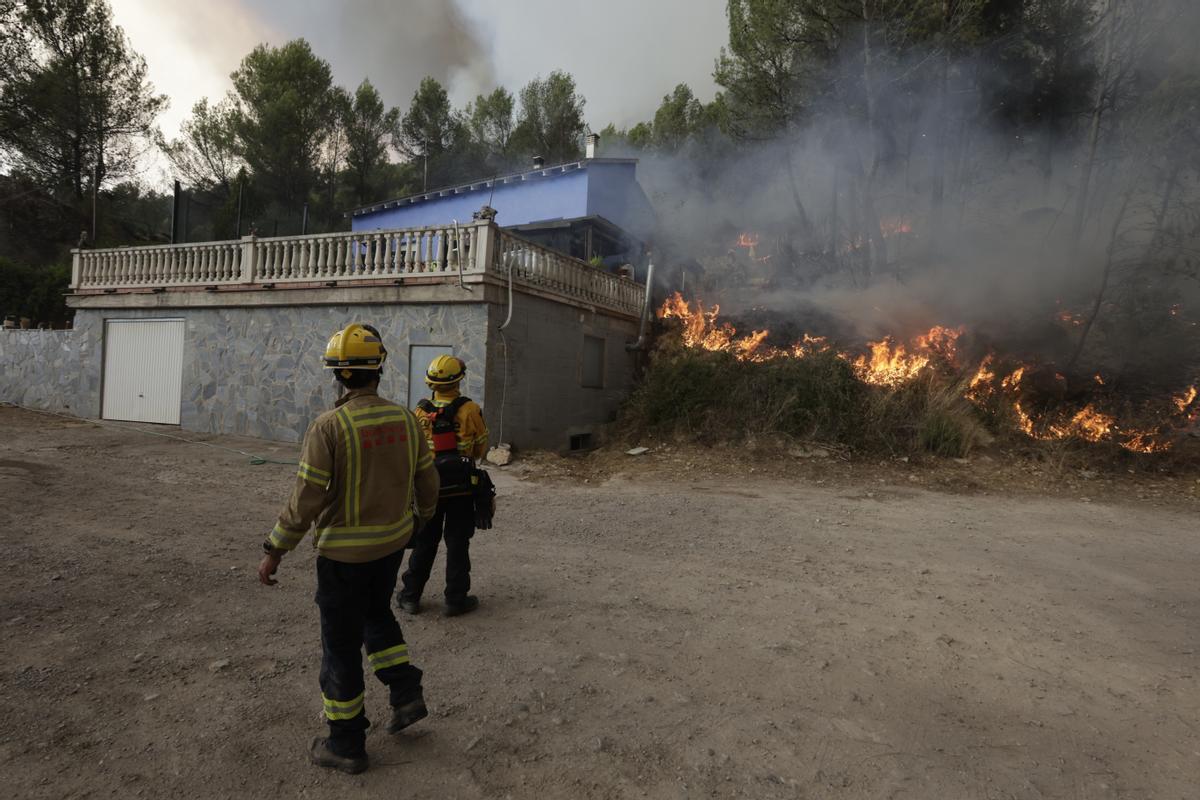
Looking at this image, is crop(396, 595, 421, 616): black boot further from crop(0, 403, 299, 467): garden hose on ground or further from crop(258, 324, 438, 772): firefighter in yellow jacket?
crop(0, 403, 299, 467): garden hose on ground

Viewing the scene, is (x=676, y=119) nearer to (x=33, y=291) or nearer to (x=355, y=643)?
(x=33, y=291)

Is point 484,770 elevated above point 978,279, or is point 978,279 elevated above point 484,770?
point 978,279

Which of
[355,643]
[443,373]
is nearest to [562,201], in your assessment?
[443,373]

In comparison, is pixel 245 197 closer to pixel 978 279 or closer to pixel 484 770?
pixel 978 279

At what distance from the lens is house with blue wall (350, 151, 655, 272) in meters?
18.8

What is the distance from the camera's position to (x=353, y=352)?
95.3 inches

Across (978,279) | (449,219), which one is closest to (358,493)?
(978,279)

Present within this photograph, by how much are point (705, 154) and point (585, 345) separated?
1376cm

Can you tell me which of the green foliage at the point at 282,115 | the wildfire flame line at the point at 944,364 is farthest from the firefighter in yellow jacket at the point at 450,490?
the green foliage at the point at 282,115

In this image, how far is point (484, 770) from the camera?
227 cm

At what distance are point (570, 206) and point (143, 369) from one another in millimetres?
12980

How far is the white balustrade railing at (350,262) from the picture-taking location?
10.4 meters

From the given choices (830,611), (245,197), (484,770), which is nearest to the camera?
(484,770)

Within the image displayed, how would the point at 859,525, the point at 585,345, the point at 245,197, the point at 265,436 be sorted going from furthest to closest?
the point at 245,197 < the point at 585,345 < the point at 265,436 < the point at 859,525
